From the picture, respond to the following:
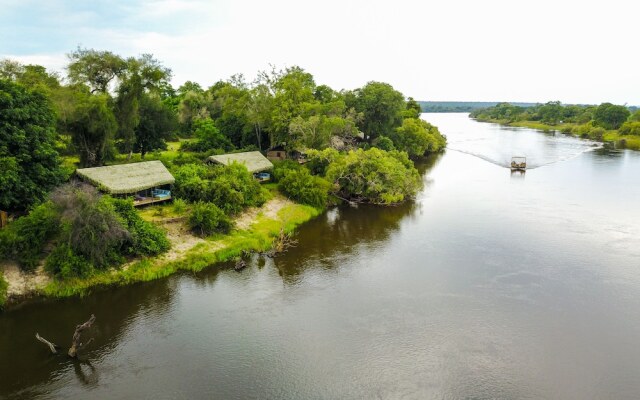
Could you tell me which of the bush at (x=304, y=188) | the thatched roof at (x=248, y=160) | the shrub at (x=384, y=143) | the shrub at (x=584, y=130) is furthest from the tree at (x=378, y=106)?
the shrub at (x=584, y=130)

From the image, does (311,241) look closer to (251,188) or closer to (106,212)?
(251,188)

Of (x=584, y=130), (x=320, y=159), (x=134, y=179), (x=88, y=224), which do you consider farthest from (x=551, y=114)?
(x=88, y=224)

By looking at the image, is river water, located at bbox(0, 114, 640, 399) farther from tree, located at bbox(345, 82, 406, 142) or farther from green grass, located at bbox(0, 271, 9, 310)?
tree, located at bbox(345, 82, 406, 142)

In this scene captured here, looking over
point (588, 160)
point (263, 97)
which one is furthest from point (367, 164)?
point (588, 160)

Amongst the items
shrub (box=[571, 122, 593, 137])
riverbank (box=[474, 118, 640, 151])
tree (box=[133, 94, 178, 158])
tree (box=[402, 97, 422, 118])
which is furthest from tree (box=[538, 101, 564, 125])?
tree (box=[133, 94, 178, 158])

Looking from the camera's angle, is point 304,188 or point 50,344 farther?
point 304,188

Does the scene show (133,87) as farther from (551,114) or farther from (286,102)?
(551,114)
